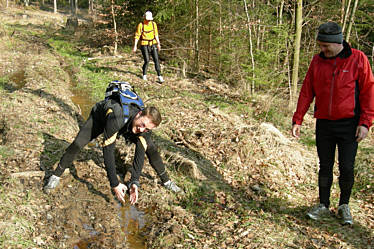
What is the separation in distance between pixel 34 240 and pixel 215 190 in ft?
8.62

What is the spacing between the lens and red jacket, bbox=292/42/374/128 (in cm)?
372

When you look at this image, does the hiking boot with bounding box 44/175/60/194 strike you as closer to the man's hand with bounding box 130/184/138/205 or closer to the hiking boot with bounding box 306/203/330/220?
the man's hand with bounding box 130/184/138/205

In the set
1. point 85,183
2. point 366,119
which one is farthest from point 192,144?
point 366,119

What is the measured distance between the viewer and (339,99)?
→ 12.7ft

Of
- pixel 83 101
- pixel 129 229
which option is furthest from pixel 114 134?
pixel 83 101

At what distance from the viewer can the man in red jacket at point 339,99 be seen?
3.72 meters

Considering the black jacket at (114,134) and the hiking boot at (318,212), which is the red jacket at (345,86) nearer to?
the hiking boot at (318,212)

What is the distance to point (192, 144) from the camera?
6.57 meters

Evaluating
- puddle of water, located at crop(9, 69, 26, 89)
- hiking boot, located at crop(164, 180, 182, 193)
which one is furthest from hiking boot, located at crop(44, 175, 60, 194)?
puddle of water, located at crop(9, 69, 26, 89)

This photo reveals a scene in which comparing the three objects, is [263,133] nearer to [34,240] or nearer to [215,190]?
[215,190]

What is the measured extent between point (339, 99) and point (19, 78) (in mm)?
10880

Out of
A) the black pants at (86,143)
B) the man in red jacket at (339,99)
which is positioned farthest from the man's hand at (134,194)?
the man in red jacket at (339,99)

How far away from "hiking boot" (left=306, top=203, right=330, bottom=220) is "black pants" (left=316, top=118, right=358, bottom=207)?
167mm

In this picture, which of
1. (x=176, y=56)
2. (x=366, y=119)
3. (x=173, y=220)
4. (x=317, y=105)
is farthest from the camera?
(x=176, y=56)
